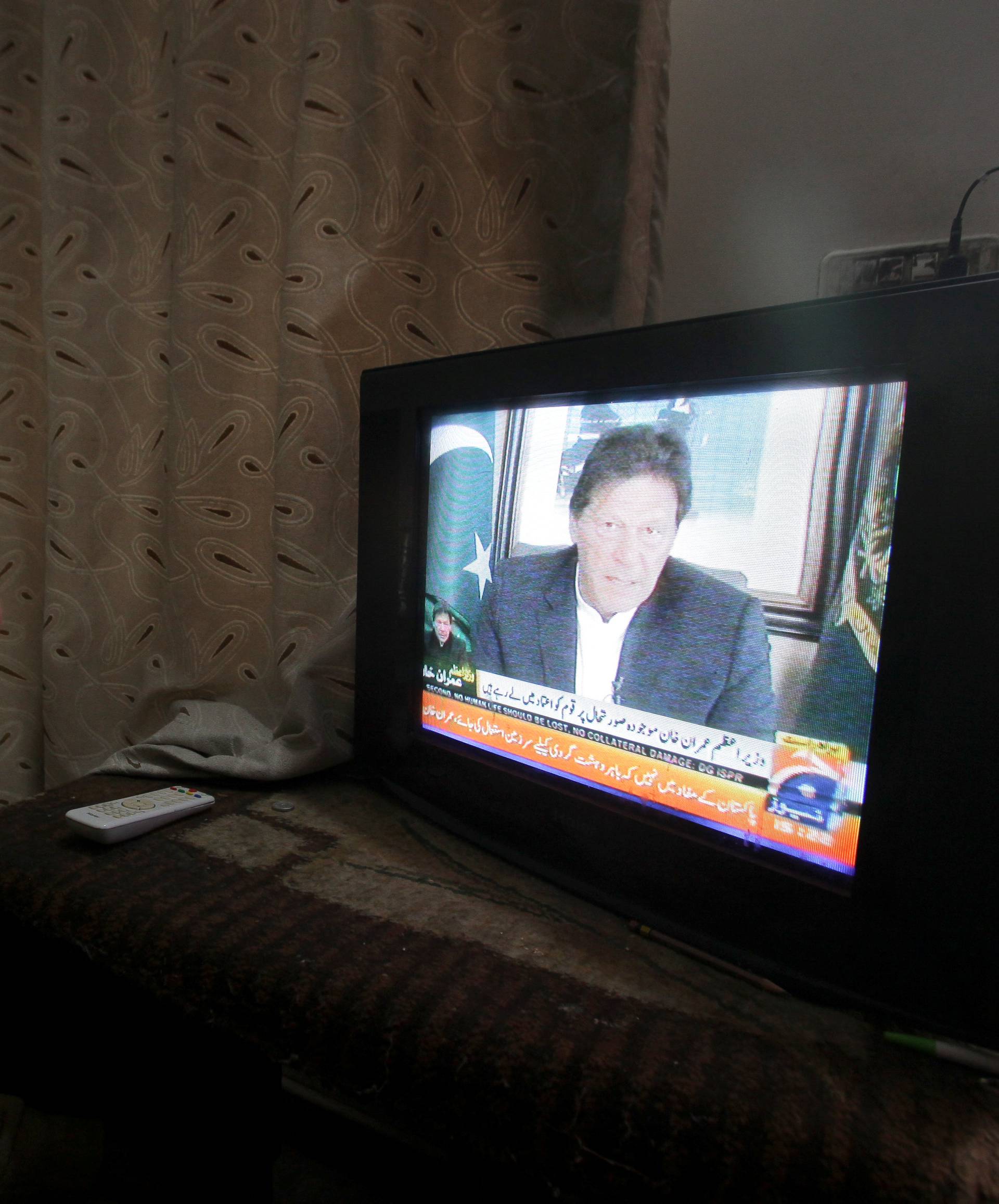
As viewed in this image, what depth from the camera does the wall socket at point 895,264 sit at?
895 millimetres

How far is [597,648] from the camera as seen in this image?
29.9 inches

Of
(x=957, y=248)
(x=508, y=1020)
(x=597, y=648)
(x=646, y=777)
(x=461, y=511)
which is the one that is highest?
(x=957, y=248)

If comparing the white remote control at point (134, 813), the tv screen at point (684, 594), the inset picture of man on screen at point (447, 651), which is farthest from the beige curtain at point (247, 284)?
the tv screen at point (684, 594)

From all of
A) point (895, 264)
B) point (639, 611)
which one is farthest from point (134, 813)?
point (895, 264)

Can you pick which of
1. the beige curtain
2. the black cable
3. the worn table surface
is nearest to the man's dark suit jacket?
the worn table surface

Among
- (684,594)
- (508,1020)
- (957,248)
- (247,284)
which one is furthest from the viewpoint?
(247,284)

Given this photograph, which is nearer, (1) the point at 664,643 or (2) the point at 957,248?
(1) the point at 664,643

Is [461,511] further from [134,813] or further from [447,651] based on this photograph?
[134,813]

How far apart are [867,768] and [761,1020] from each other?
0.69 ft

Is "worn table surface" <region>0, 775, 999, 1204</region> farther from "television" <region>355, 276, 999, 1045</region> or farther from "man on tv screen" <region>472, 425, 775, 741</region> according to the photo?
"man on tv screen" <region>472, 425, 775, 741</region>

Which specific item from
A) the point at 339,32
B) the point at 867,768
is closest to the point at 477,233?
the point at 339,32

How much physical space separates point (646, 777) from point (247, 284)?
3.23 ft

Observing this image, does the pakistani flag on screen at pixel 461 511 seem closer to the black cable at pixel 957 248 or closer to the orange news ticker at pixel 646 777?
the orange news ticker at pixel 646 777

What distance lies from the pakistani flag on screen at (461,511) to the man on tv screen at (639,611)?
0.06m
